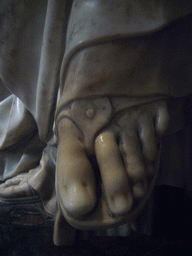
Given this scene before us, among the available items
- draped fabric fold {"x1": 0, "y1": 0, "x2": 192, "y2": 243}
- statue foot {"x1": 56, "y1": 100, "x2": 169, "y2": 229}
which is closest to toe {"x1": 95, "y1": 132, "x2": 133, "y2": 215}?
statue foot {"x1": 56, "y1": 100, "x2": 169, "y2": 229}

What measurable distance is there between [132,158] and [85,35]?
0.82 feet

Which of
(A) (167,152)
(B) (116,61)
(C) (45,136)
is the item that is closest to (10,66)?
(C) (45,136)

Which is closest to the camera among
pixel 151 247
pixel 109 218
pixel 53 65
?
pixel 109 218

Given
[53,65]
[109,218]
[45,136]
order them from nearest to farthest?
[109,218] → [53,65] → [45,136]

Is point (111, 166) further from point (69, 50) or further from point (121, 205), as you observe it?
point (69, 50)

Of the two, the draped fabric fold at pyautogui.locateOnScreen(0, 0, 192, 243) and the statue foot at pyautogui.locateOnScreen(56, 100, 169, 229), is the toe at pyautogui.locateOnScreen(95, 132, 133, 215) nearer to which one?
the statue foot at pyautogui.locateOnScreen(56, 100, 169, 229)

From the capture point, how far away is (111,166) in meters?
0.40

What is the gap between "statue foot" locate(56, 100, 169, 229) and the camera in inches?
14.9

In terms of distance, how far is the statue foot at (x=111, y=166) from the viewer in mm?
379

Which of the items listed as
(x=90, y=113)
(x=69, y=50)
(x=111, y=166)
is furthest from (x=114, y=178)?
(x=69, y=50)

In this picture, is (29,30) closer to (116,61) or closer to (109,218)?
(116,61)

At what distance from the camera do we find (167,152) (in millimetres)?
642

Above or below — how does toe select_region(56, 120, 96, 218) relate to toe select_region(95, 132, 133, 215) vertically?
above

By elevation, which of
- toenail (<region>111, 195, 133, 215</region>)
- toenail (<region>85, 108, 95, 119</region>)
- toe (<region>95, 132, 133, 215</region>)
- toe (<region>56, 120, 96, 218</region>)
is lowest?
toenail (<region>111, 195, 133, 215</region>)
